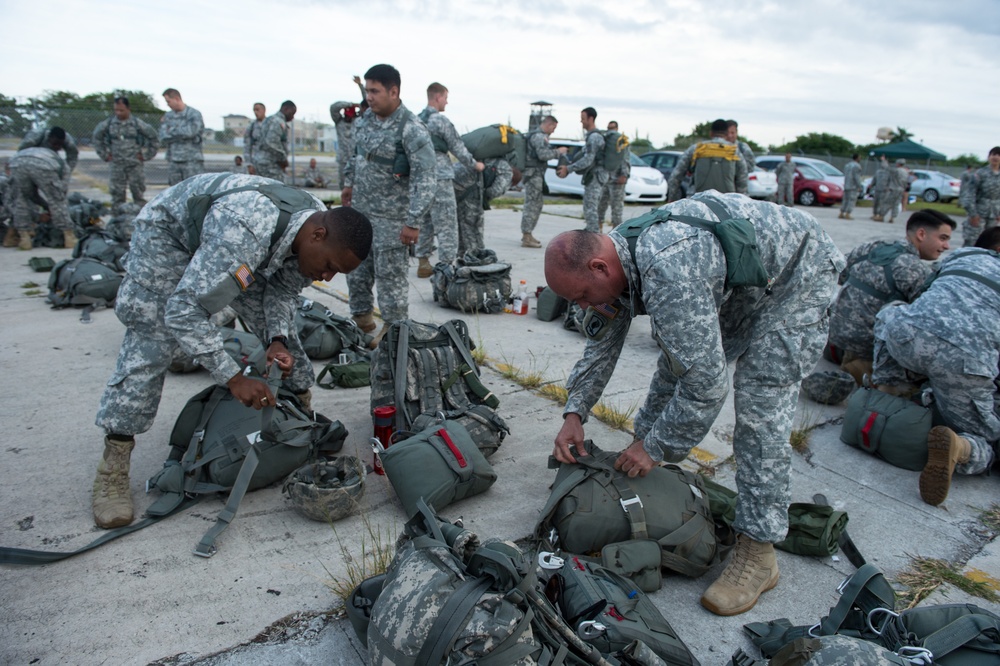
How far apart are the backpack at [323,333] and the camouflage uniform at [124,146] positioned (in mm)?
7456

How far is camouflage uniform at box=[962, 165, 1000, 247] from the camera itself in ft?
35.5

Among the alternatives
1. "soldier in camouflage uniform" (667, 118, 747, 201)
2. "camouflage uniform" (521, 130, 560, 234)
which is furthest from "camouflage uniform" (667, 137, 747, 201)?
"camouflage uniform" (521, 130, 560, 234)

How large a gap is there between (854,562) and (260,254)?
9.70 feet

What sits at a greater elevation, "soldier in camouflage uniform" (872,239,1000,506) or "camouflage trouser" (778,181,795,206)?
"camouflage trouser" (778,181,795,206)

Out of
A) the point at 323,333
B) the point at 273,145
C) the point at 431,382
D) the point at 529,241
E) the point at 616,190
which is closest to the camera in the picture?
the point at 431,382

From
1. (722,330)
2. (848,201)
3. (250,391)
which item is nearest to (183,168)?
(250,391)

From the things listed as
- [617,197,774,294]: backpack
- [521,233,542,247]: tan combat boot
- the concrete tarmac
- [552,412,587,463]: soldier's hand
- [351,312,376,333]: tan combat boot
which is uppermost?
[617,197,774,294]: backpack

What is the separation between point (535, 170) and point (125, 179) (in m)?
6.92

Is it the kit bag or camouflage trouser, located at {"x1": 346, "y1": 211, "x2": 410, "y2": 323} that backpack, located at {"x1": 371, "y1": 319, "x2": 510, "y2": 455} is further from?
the kit bag

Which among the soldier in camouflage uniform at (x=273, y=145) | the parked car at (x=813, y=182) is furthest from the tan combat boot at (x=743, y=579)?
the parked car at (x=813, y=182)

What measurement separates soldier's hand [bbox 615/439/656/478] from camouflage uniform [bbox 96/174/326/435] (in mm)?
1726

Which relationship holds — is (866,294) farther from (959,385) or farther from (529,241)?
(529,241)

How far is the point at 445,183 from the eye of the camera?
7.40m

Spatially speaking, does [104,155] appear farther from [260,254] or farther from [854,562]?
[854,562]
